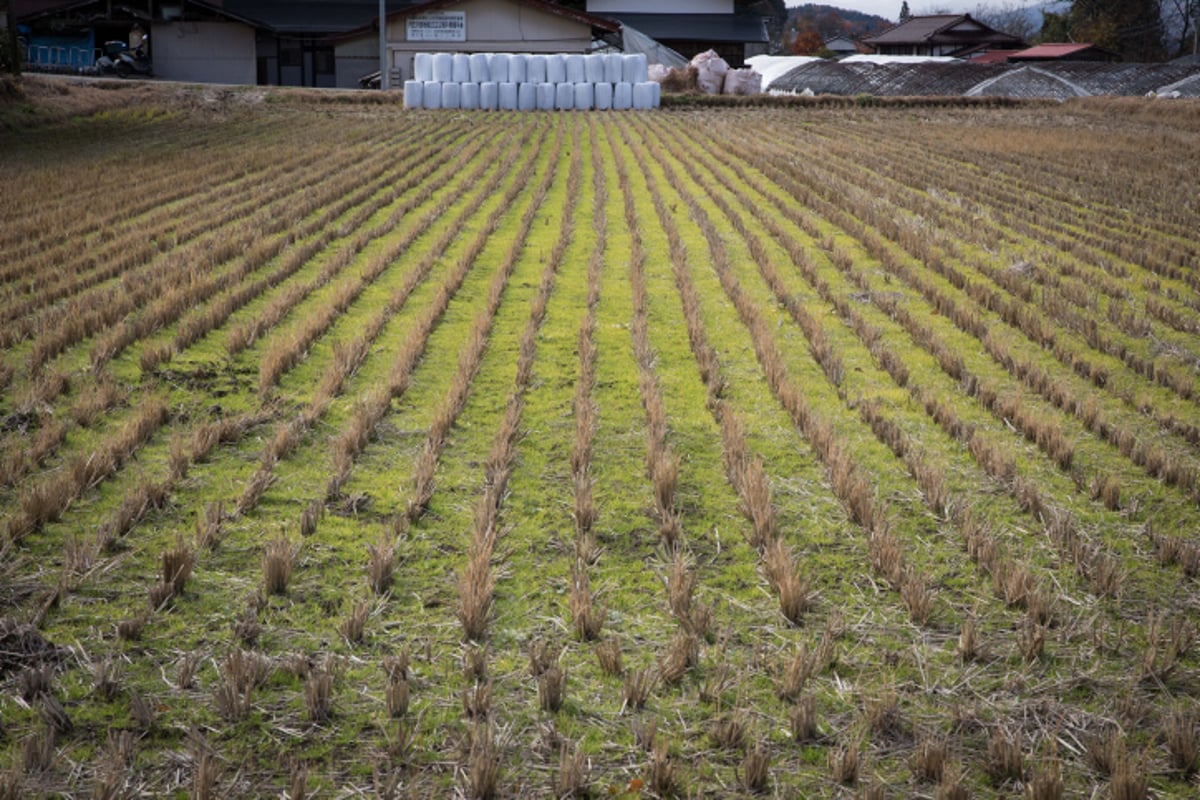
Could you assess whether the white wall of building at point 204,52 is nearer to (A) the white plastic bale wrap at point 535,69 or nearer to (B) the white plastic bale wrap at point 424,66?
(B) the white plastic bale wrap at point 424,66

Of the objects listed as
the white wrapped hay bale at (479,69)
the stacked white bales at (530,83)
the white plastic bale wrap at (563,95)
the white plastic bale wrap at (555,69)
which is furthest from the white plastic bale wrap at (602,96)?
the white wrapped hay bale at (479,69)

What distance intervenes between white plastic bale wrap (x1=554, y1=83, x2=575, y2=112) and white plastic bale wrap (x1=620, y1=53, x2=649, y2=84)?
1.94m

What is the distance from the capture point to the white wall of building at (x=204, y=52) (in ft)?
121

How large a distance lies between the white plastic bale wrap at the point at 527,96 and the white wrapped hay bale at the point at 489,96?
2.03 ft

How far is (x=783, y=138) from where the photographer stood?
21.8 meters

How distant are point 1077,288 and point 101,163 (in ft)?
42.4

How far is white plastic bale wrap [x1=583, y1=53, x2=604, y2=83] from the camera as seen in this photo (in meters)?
31.9

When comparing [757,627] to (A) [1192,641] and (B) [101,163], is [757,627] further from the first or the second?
(B) [101,163]

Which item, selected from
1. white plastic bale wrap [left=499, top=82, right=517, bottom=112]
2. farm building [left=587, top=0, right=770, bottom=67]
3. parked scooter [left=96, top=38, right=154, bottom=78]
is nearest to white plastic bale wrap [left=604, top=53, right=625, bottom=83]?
white plastic bale wrap [left=499, top=82, right=517, bottom=112]

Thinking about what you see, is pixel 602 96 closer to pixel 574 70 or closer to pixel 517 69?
pixel 574 70

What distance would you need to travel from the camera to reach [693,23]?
4228cm

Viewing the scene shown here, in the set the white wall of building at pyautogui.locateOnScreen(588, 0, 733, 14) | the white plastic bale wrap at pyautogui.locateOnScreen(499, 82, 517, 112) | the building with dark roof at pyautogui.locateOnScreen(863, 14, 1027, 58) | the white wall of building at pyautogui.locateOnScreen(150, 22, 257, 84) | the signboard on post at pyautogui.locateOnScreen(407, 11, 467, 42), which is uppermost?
the building with dark roof at pyautogui.locateOnScreen(863, 14, 1027, 58)

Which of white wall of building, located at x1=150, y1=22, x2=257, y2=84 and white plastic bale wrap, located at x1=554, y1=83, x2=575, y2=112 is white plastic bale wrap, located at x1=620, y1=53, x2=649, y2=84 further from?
white wall of building, located at x1=150, y1=22, x2=257, y2=84

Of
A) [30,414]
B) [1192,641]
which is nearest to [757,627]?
[1192,641]
